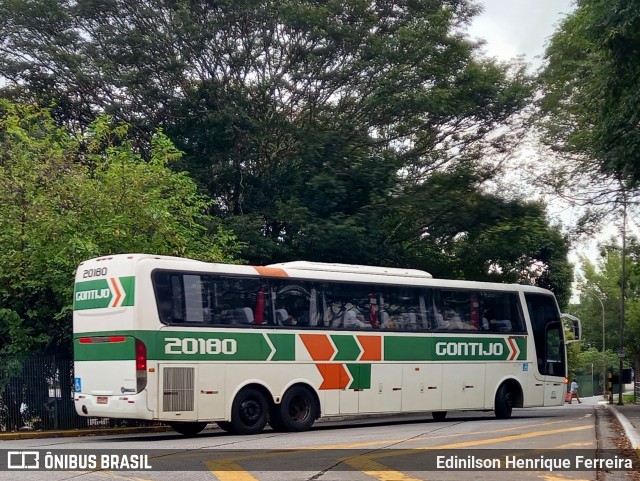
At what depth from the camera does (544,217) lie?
30406mm

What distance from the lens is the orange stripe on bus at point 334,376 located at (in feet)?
65.7

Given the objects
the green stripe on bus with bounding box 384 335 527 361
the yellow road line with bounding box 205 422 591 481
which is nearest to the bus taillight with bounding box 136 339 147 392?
the yellow road line with bounding box 205 422 591 481

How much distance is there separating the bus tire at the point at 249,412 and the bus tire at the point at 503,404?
7458mm

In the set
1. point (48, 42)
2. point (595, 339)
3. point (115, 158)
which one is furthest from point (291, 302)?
point (595, 339)

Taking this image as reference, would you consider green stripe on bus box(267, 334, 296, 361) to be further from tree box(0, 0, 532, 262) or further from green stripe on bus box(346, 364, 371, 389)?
tree box(0, 0, 532, 262)

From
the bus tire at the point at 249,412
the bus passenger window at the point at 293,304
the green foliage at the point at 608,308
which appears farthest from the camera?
the green foliage at the point at 608,308

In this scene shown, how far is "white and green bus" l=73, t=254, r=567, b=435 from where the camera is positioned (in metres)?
17.4

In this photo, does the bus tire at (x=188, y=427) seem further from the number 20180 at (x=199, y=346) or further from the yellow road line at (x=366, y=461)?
the yellow road line at (x=366, y=461)

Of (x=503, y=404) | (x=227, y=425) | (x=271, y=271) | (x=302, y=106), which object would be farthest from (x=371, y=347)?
(x=302, y=106)

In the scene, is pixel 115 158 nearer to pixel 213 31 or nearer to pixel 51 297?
pixel 51 297

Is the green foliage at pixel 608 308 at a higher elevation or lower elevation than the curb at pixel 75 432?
higher

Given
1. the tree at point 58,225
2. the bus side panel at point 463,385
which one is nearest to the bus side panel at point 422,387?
the bus side panel at point 463,385

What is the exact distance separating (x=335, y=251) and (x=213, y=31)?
8374 millimetres

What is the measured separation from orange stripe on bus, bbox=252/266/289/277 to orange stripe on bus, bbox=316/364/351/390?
2082 mm
